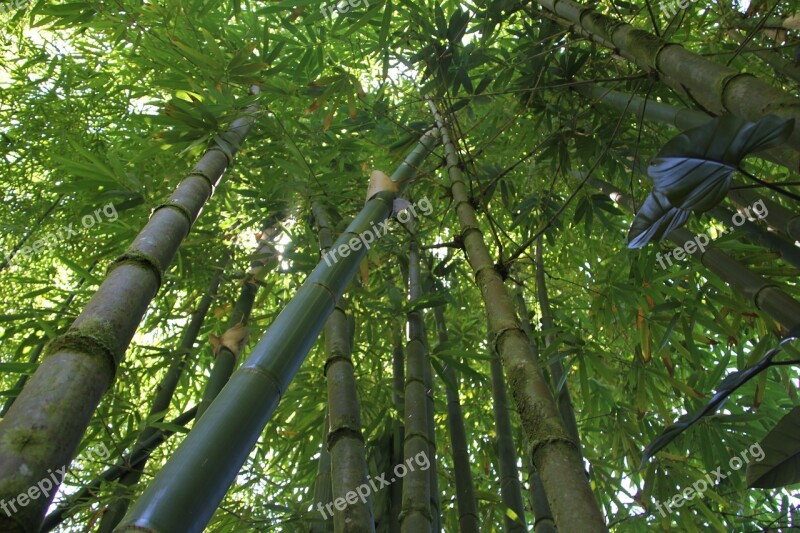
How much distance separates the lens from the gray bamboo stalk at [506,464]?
1.74 m

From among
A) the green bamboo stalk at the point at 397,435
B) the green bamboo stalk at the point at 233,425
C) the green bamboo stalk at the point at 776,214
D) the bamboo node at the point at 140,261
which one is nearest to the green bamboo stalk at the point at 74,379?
the bamboo node at the point at 140,261

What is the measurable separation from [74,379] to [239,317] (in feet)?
4.04

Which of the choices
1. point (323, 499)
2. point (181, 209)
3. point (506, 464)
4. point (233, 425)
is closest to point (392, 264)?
point (506, 464)

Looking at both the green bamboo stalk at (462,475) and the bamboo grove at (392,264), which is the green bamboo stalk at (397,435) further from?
the green bamboo stalk at (462,475)

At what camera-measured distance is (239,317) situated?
205 centimetres

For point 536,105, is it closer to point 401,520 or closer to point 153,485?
point 401,520

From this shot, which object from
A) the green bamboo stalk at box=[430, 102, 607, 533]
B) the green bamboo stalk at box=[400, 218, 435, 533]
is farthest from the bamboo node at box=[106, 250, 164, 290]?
the green bamboo stalk at box=[400, 218, 435, 533]

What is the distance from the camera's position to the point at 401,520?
1.44m

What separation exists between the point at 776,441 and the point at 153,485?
89 centimetres

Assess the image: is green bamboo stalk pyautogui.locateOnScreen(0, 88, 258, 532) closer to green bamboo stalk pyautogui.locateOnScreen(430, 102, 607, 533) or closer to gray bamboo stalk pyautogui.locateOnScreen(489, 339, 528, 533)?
green bamboo stalk pyautogui.locateOnScreen(430, 102, 607, 533)

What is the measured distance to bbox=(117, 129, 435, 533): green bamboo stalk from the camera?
2.27ft

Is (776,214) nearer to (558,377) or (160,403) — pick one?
(558,377)

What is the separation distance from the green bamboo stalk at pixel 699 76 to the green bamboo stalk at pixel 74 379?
3.74ft

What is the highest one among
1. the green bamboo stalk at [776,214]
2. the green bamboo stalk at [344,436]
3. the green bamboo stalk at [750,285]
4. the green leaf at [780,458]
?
the green bamboo stalk at [776,214]
